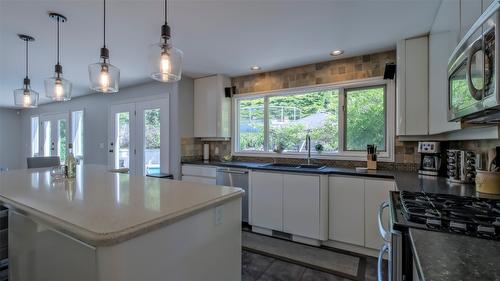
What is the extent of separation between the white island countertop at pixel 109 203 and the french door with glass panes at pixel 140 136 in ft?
7.83

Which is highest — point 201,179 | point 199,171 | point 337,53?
point 337,53

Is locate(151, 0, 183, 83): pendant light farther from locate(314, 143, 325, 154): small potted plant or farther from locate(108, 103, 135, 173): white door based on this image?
locate(108, 103, 135, 173): white door

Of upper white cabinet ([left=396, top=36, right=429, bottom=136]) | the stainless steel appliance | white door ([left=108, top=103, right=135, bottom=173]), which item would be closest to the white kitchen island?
the stainless steel appliance

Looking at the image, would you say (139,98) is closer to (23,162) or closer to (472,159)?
(472,159)

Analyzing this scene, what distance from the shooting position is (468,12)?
1246 millimetres

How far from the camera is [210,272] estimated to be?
4.09 ft

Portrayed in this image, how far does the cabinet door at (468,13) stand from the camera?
1126mm

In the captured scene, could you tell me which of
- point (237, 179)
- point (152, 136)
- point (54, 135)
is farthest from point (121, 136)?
point (54, 135)

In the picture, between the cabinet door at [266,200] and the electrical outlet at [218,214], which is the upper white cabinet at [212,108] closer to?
the cabinet door at [266,200]

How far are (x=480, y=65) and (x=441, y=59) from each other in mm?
1106

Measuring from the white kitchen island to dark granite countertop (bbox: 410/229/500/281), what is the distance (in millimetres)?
898

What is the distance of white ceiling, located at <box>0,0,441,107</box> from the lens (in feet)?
6.24

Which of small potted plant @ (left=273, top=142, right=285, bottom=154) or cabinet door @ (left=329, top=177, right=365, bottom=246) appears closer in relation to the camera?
cabinet door @ (left=329, top=177, right=365, bottom=246)

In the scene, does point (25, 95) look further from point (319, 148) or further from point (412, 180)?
point (412, 180)
